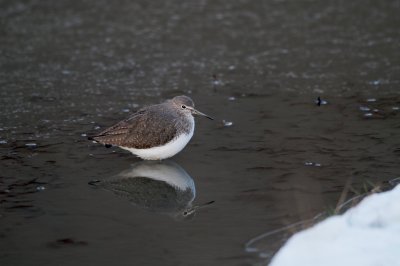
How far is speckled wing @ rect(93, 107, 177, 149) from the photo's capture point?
7730mm

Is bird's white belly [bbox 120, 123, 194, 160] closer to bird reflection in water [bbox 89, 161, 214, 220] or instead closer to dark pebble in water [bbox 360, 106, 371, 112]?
bird reflection in water [bbox 89, 161, 214, 220]

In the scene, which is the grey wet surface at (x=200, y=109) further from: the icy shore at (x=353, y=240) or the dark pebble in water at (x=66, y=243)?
the icy shore at (x=353, y=240)

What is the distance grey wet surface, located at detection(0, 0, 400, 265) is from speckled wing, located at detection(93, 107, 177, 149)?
0.30 meters

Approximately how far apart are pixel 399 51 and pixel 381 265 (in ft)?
24.2

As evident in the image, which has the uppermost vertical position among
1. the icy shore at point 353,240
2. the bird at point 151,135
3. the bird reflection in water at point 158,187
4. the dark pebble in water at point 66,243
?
the bird at point 151,135

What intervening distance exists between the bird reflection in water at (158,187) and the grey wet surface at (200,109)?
0.31ft

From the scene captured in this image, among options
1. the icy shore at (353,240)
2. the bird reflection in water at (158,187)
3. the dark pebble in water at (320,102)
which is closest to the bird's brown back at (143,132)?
the bird reflection in water at (158,187)

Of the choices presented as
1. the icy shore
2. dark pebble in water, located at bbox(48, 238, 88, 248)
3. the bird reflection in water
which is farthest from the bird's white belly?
the icy shore

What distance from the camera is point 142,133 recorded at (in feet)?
25.5

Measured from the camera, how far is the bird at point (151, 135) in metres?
7.72

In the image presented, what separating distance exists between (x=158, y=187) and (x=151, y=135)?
2.79 ft

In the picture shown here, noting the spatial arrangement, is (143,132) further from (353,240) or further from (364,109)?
(353,240)

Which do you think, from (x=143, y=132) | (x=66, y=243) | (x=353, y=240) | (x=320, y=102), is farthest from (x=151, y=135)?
(x=353, y=240)

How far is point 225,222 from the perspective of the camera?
6.16 metres
